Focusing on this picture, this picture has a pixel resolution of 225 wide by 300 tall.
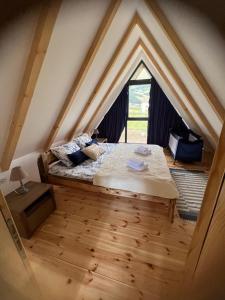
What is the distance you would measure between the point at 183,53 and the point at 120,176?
5.94 ft

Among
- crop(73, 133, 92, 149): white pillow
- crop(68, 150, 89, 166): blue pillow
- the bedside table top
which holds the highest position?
crop(73, 133, 92, 149): white pillow

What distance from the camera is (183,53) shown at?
180 cm

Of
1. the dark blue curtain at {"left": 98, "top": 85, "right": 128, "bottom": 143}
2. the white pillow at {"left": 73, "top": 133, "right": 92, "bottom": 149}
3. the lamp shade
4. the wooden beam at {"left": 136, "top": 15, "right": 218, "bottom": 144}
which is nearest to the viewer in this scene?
the lamp shade

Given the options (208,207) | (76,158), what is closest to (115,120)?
(76,158)

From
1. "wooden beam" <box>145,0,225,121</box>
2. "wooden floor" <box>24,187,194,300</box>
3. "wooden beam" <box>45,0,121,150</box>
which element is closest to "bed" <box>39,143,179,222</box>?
"wooden floor" <box>24,187,194,300</box>

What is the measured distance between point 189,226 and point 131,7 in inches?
121

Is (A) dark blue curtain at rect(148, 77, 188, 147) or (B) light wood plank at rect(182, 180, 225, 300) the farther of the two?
(A) dark blue curtain at rect(148, 77, 188, 147)

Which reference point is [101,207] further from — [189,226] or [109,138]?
[109,138]

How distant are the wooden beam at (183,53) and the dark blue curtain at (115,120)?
3165 mm

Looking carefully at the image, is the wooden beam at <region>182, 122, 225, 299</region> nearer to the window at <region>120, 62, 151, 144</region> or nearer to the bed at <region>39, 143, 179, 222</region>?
the bed at <region>39, 143, 179, 222</region>

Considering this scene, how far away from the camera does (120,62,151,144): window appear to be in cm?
469

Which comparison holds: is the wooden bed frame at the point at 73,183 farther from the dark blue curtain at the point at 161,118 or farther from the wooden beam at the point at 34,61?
the dark blue curtain at the point at 161,118

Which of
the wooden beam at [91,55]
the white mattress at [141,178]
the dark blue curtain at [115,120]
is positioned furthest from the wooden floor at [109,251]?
the dark blue curtain at [115,120]

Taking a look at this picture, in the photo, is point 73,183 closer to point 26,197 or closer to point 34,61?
A: point 26,197
